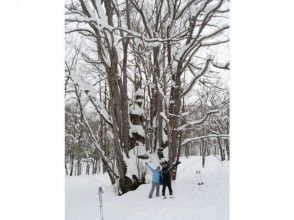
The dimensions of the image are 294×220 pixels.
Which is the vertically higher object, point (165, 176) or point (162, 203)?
point (165, 176)

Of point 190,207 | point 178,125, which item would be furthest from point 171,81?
point 190,207

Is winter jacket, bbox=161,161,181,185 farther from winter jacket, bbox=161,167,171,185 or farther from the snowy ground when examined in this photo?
the snowy ground

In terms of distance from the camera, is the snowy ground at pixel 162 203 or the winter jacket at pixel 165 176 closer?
the snowy ground at pixel 162 203

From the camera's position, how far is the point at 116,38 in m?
7.38

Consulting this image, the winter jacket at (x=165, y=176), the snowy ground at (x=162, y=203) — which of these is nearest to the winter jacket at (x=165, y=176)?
the winter jacket at (x=165, y=176)

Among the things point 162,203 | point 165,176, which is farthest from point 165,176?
point 162,203

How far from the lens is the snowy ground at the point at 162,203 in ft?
17.1

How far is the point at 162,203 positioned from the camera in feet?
20.7

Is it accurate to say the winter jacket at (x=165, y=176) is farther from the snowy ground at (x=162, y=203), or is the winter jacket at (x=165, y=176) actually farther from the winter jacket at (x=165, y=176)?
the snowy ground at (x=162, y=203)

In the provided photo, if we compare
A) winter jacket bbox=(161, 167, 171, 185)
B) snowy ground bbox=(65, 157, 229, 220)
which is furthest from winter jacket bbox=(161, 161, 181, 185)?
snowy ground bbox=(65, 157, 229, 220)

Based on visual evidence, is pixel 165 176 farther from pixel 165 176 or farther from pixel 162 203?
pixel 162 203
